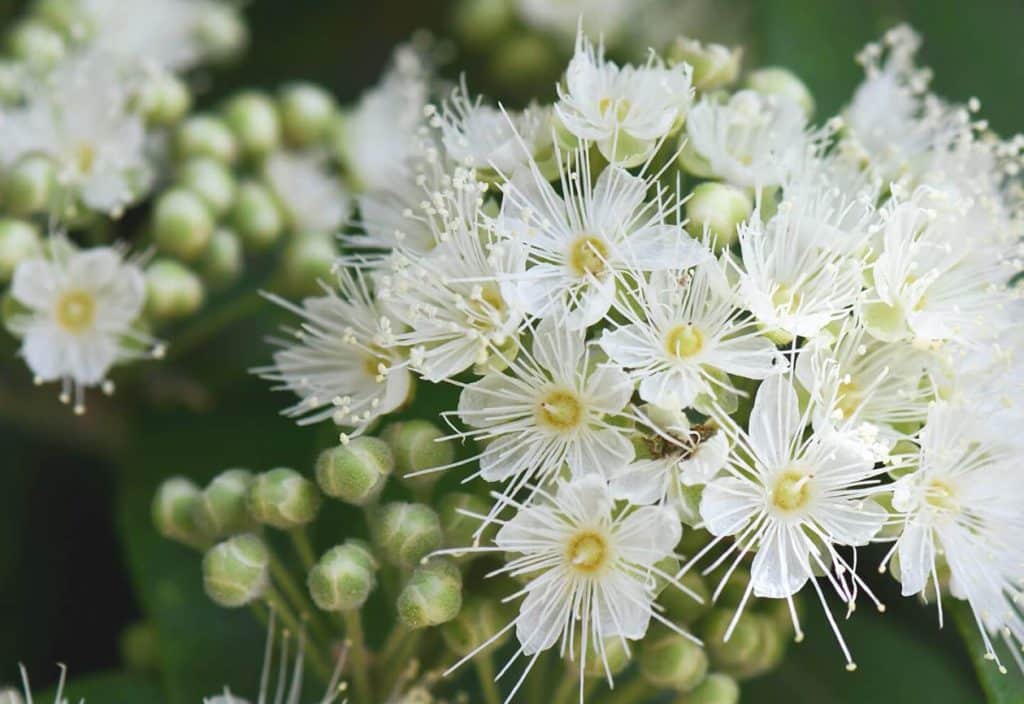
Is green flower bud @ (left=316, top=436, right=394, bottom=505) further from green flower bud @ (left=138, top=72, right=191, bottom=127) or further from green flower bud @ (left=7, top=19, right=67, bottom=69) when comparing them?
green flower bud @ (left=7, top=19, right=67, bottom=69)

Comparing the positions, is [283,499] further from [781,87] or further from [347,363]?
[781,87]

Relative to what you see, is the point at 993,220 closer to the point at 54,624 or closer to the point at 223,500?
the point at 223,500

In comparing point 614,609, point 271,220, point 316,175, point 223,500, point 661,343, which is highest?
point 316,175

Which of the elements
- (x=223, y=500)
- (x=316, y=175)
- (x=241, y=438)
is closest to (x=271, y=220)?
(x=316, y=175)

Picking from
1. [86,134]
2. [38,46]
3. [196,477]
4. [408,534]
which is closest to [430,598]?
[408,534]

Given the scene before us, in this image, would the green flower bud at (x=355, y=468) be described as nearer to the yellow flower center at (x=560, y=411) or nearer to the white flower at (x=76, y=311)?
the yellow flower center at (x=560, y=411)

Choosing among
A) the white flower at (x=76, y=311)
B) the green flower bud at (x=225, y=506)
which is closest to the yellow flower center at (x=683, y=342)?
the green flower bud at (x=225, y=506)
